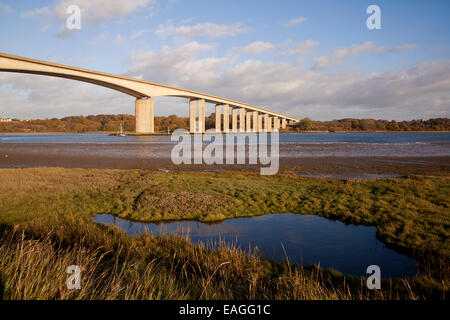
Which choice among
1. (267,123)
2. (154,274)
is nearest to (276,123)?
(267,123)

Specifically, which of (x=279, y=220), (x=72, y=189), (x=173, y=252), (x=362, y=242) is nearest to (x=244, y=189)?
(x=279, y=220)

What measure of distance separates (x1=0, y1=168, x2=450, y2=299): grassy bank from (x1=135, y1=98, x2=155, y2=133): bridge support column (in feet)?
167

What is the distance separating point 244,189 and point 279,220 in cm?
340

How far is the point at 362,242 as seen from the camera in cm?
683

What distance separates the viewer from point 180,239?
600 cm

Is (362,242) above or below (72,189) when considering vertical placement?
below

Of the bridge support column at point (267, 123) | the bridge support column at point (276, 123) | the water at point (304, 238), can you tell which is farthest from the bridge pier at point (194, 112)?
the water at point (304, 238)

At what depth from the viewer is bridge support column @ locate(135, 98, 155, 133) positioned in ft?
Answer: 209

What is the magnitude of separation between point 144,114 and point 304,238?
63365 millimetres

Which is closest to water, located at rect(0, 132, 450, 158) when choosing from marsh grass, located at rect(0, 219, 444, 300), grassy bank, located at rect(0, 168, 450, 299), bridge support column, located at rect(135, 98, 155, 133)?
bridge support column, located at rect(135, 98, 155, 133)
